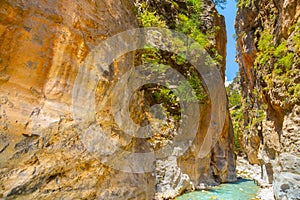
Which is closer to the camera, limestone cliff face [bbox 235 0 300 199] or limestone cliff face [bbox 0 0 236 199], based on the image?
limestone cliff face [bbox 0 0 236 199]

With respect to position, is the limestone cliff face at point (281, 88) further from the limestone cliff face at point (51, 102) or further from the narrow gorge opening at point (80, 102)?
the limestone cliff face at point (51, 102)

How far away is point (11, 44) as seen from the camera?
7.80 feet

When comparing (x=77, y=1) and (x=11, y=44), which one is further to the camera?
(x=77, y=1)

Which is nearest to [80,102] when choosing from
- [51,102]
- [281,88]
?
[51,102]

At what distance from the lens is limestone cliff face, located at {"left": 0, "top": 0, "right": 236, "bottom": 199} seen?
2.28 metres

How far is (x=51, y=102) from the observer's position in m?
2.59

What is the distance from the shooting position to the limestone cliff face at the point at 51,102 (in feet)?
7.48

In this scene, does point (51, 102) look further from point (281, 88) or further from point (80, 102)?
point (281, 88)

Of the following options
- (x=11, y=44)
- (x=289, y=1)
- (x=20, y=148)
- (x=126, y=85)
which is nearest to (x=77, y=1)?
(x=11, y=44)

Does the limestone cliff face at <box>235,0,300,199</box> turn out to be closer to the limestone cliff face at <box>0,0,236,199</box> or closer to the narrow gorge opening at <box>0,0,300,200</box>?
the narrow gorge opening at <box>0,0,300,200</box>

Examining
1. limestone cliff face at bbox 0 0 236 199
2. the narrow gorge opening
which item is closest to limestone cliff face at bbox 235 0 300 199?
the narrow gorge opening

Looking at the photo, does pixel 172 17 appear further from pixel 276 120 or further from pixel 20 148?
pixel 20 148

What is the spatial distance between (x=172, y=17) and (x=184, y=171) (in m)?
7.68

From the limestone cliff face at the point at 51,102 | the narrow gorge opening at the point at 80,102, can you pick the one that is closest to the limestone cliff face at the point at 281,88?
the narrow gorge opening at the point at 80,102
